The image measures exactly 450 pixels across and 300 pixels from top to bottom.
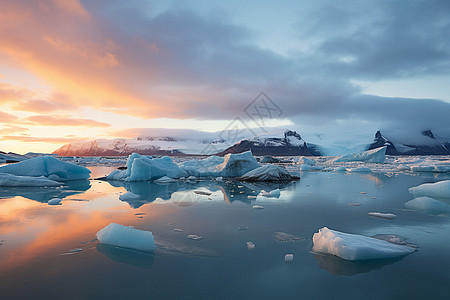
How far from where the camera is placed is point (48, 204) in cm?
606

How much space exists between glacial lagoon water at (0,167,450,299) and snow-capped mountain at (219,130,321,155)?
107m

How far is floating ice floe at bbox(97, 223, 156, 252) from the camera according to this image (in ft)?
10.3

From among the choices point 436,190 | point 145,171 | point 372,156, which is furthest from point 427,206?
point 372,156

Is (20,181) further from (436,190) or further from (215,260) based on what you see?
(436,190)

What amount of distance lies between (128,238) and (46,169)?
10694 millimetres

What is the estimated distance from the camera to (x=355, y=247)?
2.79m

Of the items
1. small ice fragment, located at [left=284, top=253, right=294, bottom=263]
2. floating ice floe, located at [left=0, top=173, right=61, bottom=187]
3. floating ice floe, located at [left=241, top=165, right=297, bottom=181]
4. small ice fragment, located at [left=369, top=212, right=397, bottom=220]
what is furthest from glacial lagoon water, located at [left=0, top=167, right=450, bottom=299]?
floating ice floe, located at [left=241, top=165, right=297, bottom=181]

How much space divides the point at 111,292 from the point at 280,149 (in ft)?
395

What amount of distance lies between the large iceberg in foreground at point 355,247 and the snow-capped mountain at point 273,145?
10789cm

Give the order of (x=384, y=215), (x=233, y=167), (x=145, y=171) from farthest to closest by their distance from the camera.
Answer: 1. (x=233, y=167)
2. (x=145, y=171)
3. (x=384, y=215)

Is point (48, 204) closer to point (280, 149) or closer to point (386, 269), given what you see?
point (386, 269)

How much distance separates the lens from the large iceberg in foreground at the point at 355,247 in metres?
2.79

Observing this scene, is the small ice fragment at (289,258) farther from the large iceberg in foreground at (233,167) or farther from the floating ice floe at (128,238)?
the large iceberg in foreground at (233,167)

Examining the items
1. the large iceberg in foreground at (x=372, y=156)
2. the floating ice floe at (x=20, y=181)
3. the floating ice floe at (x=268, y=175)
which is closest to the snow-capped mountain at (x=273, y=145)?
the large iceberg in foreground at (x=372, y=156)
